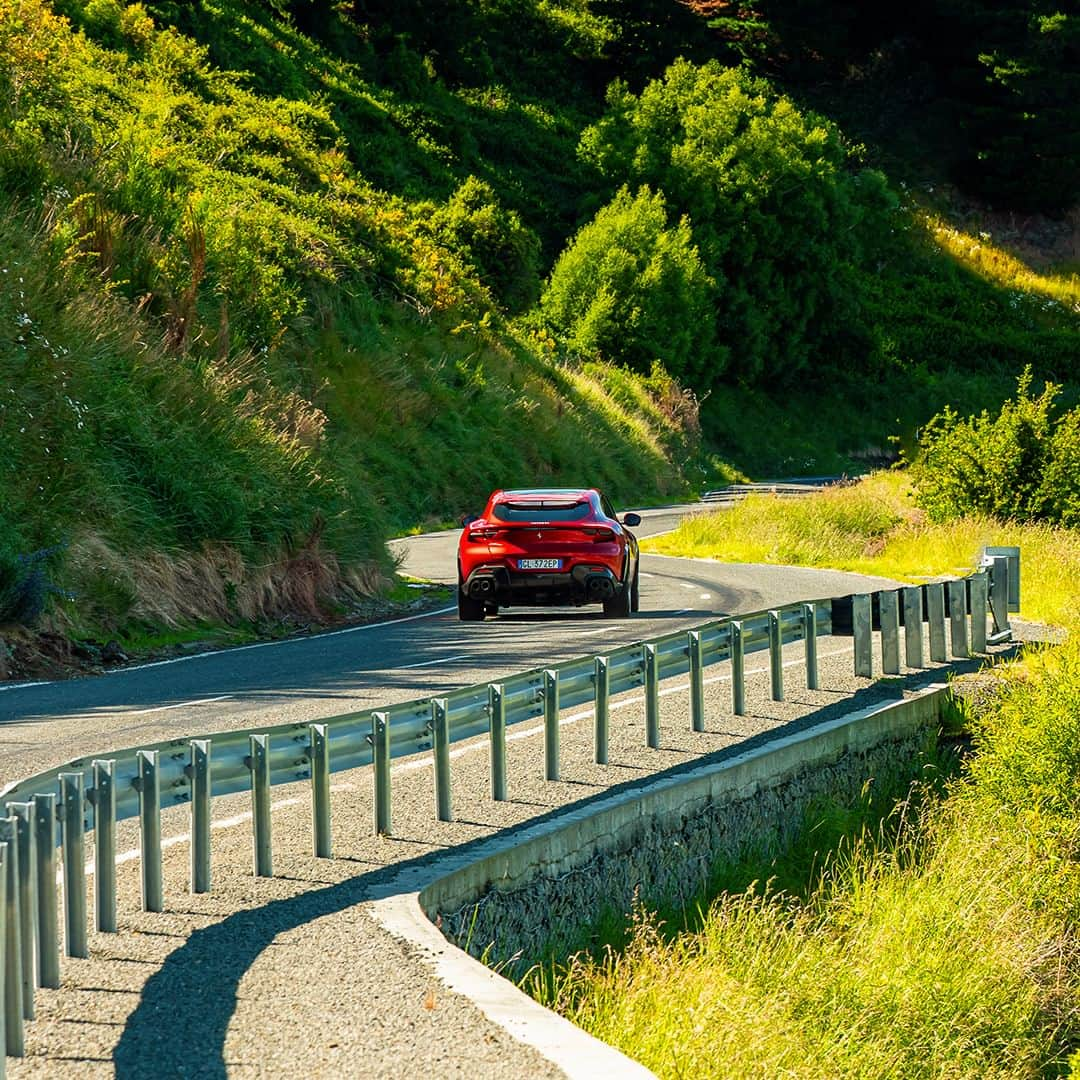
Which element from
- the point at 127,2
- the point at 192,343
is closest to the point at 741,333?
the point at 127,2

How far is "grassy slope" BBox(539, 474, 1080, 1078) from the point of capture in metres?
7.24

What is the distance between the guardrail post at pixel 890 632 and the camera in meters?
16.1

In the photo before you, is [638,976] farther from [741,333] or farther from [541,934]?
[741,333]

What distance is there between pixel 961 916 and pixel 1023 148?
82.5 meters

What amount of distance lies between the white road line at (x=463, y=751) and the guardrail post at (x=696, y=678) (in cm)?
108

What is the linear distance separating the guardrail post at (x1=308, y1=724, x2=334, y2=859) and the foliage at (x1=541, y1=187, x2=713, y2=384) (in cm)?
5433

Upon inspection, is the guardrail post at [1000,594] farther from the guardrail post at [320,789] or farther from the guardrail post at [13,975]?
the guardrail post at [13,975]

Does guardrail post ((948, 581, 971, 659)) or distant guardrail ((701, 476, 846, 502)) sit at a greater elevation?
guardrail post ((948, 581, 971, 659))

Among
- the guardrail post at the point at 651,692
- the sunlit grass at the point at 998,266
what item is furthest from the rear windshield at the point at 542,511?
the sunlit grass at the point at 998,266

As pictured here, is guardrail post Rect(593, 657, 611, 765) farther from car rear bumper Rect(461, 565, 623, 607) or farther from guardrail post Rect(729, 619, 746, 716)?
car rear bumper Rect(461, 565, 623, 607)

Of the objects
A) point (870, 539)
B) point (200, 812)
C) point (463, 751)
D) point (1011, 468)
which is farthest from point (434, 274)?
point (200, 812)

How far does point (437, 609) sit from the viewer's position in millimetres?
24188

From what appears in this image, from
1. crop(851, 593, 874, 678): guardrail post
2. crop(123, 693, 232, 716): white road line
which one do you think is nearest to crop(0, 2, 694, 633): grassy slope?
crop(123, 693, 232, 716): white road line

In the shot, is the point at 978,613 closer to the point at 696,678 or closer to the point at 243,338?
the point at 696,678
